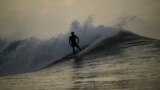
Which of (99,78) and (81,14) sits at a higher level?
(81,14)

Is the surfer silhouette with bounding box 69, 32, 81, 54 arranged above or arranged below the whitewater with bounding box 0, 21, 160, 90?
above

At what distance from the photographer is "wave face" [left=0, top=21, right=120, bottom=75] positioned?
80.4 inches

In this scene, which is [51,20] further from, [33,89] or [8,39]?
[33,89]

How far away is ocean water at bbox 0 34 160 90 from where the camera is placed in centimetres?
191

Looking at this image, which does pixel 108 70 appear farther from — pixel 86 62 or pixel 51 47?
pixel 51 47

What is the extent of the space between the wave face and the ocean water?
0.04 meters

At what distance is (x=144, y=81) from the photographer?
188 cm

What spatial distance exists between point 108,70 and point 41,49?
1.50ft

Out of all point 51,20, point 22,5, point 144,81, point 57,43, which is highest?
point 22,5

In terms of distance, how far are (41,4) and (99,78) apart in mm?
642

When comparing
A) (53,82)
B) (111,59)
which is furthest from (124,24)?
(53,82)

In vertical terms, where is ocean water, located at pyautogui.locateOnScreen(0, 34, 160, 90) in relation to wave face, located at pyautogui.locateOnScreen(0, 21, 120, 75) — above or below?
below

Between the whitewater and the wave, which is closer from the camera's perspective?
the whitewater

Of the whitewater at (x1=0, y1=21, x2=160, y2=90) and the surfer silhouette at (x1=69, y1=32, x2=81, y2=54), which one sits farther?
the surfer silhouette at (x1=69, y1=32, x2=81, y2=54)
